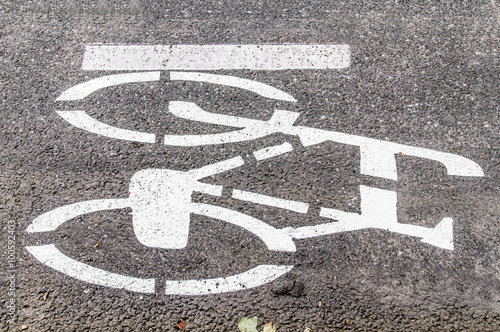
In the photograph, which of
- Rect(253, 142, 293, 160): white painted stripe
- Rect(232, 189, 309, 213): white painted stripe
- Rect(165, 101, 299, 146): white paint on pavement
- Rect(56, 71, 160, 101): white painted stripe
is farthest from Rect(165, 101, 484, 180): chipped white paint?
Rect(232, 189, 309, 213): white painted stripe

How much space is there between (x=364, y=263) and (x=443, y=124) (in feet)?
5.08

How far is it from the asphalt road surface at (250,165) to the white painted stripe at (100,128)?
0.01m

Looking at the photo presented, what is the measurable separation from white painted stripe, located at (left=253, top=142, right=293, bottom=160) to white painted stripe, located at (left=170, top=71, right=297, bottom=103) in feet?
1.80

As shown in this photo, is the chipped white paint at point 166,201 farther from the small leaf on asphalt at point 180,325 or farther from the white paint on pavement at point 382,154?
the white paint on pavement at point 382,154

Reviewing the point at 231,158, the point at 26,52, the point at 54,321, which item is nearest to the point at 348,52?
the point at 231,158

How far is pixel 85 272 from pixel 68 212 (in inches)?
20.4

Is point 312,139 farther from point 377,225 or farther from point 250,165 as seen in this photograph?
point 377,225

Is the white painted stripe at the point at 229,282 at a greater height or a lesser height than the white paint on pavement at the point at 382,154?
lesser

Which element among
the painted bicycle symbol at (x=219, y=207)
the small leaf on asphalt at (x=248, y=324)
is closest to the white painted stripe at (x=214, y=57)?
the painted bicycle symbol at (x=219, y=207)

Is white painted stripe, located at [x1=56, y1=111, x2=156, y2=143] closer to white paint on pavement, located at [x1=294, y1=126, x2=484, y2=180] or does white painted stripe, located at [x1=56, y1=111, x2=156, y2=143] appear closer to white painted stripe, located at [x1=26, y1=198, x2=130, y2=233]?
white painted stripe, located at [x1=26, y1=198, x2=130, y2=233]

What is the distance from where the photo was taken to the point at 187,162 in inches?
138

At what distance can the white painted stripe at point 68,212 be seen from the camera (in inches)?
124

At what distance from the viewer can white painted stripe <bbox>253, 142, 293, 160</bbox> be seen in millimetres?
3555

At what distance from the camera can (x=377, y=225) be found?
3195 mm
